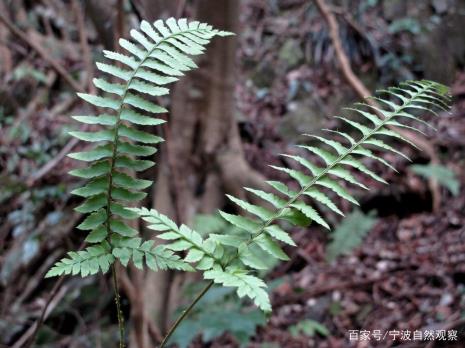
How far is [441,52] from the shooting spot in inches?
217

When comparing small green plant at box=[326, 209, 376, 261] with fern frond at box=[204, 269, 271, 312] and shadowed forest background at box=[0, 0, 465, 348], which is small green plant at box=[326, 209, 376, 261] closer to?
shadowed forest background at box=[0, 0, 465, 348]

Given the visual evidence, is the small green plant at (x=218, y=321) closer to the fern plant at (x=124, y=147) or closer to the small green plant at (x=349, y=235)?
the small green plant at (x=349, y=235)

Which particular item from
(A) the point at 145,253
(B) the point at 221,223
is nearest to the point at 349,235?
(B) the point at 221,223

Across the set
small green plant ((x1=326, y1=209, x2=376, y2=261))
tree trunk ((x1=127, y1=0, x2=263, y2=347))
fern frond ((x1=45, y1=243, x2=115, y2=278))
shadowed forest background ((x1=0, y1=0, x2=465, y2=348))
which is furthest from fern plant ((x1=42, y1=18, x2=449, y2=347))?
small green plant ((x1=326, y1=209, x2=376, y2=261))

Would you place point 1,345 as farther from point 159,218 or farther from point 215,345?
point 159,218

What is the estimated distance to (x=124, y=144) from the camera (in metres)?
1.20

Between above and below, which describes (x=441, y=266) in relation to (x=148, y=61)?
below

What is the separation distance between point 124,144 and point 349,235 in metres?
2.82

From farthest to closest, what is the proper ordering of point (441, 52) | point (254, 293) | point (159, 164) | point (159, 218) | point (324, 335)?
point (441, 52) → point (159, 164) → point (324, 335) → point (159, 218) → point (254, 293)

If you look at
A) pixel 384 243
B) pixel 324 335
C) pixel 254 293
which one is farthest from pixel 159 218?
pixel 384 243

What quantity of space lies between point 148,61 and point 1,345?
10.1ft

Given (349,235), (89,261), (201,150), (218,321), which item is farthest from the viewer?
(201,150)

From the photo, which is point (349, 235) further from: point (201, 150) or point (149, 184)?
point (149, 184)

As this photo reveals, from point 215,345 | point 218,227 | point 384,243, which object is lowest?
point 215,345
